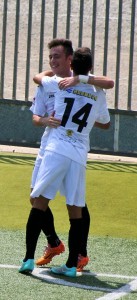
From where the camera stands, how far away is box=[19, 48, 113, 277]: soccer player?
7.76 meters

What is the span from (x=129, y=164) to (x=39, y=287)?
5899 mm

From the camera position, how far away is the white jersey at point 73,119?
25.5 ft

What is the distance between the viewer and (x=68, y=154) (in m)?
7.75

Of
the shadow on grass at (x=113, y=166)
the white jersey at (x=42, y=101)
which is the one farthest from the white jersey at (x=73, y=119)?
the shadow on grass at (x=113, y=166)

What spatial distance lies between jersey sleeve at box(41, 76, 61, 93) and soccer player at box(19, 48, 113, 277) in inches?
2.8

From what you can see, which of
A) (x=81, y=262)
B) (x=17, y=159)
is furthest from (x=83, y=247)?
(x=17, y=159)

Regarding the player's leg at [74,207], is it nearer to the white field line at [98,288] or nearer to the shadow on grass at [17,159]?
the white field line at [98,288]

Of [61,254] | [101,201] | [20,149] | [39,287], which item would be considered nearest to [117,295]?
[39,287]

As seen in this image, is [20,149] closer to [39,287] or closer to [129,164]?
[129,164]

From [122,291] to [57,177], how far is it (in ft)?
3.17

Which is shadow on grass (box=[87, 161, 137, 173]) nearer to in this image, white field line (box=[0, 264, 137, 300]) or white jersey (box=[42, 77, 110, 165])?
white field line (box=[0, 264, 137, 300])

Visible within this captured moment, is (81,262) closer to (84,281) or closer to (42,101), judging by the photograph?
(84,281)

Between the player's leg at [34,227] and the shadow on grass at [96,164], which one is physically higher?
the player's leg at [34,227]

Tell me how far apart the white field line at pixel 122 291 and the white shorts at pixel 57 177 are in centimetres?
72
